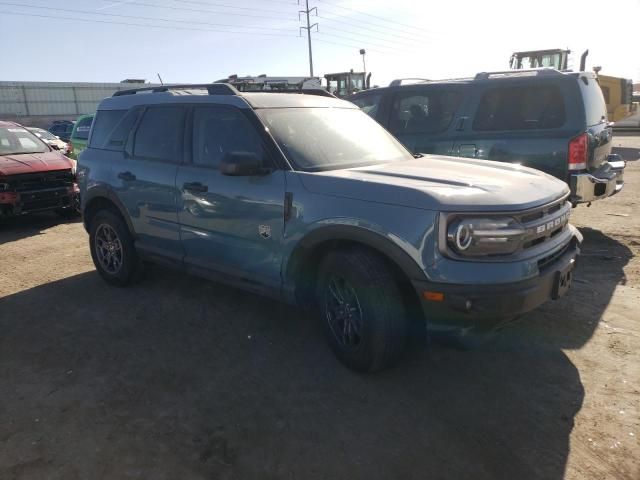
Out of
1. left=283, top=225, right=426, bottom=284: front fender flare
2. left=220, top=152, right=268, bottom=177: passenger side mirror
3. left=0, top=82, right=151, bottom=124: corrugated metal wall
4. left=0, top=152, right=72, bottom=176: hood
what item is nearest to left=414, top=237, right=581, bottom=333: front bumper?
left=283, top=225, right=426, bottom=284: front fender flare

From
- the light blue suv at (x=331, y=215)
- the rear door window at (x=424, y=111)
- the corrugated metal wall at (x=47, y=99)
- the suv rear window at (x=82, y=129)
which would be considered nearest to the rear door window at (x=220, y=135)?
the light blue suv at (x=331, y=215)

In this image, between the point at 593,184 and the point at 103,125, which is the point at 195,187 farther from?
the point at 593,184

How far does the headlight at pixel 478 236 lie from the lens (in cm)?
280

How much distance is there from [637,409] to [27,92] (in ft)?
139

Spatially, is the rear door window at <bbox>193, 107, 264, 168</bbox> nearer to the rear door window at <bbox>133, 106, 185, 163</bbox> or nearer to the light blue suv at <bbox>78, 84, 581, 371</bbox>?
the light blue suv at <bbox>78, 84, 581, 371</bbox>

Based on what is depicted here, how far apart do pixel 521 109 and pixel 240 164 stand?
4.04 m

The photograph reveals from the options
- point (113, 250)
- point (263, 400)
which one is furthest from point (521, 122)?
point (113, 250)

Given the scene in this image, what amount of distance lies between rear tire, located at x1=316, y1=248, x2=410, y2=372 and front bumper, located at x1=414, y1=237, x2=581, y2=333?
9.3 inches

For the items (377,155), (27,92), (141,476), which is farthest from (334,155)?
(27,92)

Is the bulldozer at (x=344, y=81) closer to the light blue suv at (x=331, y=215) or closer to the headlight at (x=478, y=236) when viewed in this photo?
the light blue suv at (x=331, y=215)

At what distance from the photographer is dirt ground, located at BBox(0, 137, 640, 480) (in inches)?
101

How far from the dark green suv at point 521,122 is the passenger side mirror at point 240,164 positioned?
11.7ft

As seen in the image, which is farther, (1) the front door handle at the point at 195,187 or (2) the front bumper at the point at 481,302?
(1) the front door handle at the point at 195,187

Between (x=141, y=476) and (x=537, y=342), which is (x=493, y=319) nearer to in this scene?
(x=537, y=342)
